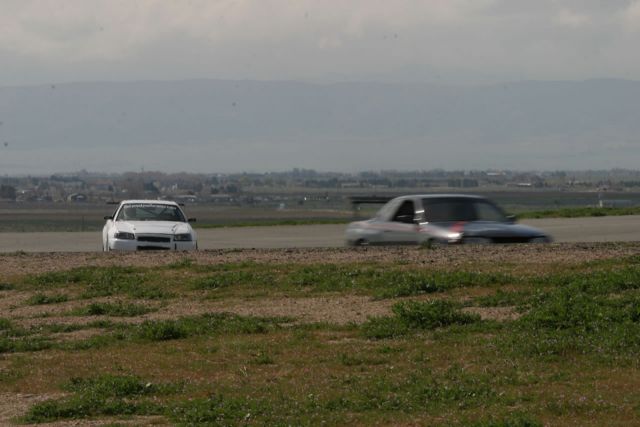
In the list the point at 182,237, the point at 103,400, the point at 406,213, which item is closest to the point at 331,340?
the point at 103,400

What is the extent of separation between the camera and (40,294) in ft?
59.7

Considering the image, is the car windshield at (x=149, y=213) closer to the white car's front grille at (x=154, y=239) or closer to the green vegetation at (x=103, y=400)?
the white car's front grille at (x=154, y=239)

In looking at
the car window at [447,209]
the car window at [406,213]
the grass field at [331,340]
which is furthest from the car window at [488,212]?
the grass field at [331,340]

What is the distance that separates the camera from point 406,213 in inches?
998

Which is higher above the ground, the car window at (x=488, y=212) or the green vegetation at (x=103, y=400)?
the car window at (x=488, y=212)

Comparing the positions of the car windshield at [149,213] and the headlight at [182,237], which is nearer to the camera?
the headlight at [182,237]

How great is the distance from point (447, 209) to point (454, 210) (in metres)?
0.14

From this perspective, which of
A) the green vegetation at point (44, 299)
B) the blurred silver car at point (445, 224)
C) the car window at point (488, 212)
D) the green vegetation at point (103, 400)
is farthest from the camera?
the car window at point (488, 212)

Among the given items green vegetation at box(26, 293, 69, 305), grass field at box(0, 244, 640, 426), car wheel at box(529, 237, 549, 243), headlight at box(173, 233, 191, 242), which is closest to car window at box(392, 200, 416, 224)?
car wheel at box(529, 237, 549, 243)

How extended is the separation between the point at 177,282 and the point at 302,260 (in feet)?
10.5

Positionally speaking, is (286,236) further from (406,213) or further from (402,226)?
(402,226)

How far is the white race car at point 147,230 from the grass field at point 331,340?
4.44 metres

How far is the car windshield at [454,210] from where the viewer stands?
2486 cm

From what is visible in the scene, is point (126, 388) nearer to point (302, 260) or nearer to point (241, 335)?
point (241, 335)
